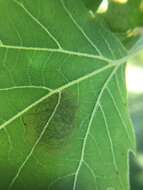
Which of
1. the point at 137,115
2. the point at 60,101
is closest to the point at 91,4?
the point at 60,101

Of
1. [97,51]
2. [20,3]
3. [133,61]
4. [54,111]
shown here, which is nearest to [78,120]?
[54,111]

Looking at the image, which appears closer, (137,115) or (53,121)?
(53,121)

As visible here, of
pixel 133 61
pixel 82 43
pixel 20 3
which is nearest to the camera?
pixel 20 3

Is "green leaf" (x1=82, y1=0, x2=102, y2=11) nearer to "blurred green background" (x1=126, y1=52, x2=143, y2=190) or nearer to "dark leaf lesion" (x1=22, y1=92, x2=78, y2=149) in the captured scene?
"dark leaf lesion" (x1=22, y1=92, x2=78, y2=149)

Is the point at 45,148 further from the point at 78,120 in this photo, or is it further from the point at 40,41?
the point at 40,41

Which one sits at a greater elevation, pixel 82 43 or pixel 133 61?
pixel 133 61

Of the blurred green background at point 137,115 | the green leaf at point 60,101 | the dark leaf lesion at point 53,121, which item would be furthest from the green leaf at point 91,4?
the blurred green background at point 137,115

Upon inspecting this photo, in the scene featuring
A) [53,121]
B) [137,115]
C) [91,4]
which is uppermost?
[137,115]

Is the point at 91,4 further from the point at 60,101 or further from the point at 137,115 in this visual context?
the point at 137,115

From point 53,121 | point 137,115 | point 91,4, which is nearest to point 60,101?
point 53,121

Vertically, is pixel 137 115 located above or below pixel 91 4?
above
